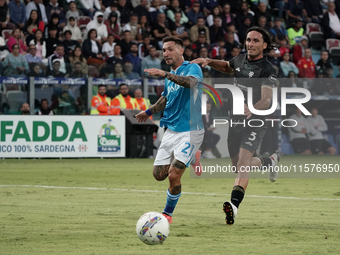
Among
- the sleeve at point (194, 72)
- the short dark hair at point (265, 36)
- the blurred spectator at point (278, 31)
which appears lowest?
the blurred spectator at point (278, 31)

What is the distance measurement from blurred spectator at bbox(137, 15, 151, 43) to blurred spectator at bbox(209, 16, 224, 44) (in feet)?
7.99

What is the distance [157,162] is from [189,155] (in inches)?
17.1

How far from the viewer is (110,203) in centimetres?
903

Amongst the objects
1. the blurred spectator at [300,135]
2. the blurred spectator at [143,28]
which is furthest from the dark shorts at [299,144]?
the blurred spectator at [143,28]

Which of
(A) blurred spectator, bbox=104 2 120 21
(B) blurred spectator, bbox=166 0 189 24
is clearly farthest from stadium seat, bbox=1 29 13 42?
(B) blurred spectator, bbox=166 0 189 24

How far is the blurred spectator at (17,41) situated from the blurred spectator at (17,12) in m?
0.93

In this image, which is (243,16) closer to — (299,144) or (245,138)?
(299,144)

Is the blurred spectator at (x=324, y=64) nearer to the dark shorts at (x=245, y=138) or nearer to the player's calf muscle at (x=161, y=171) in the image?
the dark shorts at (x=245, y=138)

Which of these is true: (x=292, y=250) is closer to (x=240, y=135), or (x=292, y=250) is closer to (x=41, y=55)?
(x=240, y=135)

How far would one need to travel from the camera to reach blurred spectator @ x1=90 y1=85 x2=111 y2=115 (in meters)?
18.5

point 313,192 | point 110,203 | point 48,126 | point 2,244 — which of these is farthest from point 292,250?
point 48,126

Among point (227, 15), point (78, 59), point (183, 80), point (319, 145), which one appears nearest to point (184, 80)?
point (183, 80)

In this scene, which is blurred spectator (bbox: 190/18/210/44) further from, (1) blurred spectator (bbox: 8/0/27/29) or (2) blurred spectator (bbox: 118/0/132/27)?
(1) blurred spectator (bbox: 8/0/27/29)

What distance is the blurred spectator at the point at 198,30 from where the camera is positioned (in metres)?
22.1
